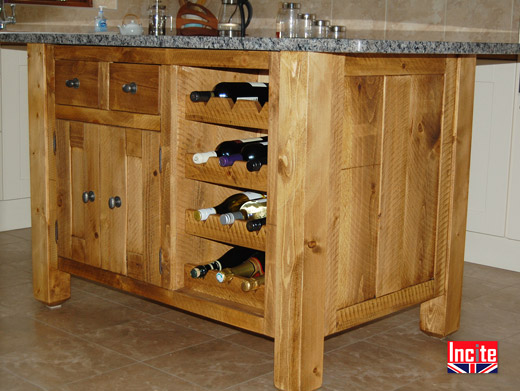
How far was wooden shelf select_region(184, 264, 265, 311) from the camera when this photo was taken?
196 centimetres

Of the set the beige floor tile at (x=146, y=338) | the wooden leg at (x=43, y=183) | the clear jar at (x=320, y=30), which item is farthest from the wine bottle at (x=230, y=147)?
the clear jar at (x=320, y=30)

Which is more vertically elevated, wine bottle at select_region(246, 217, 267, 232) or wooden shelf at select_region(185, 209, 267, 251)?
wine bottle at select_region(246, 217, 267, 232)

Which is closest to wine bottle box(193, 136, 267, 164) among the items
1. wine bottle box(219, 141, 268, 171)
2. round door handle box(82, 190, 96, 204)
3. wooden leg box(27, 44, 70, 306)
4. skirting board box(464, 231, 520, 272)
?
wine bottle box(219, 141, 268, 171)

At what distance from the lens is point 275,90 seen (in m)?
1.80

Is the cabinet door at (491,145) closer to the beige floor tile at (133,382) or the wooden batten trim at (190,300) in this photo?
the wooden batten trim at (190,300)

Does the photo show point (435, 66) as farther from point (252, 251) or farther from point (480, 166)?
point (480, 166)

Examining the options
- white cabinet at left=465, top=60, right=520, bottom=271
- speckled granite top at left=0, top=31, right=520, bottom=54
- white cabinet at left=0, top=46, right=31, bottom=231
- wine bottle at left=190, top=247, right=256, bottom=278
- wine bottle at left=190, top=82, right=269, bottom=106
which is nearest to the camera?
speckled granite top at left=0, top=31, right=520, bottom=54

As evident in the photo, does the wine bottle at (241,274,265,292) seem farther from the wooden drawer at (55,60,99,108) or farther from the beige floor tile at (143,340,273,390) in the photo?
the wooden drawer at (55,60,99,108)

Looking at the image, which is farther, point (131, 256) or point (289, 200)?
point (131, 256)

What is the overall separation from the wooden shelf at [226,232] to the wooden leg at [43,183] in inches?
25.0

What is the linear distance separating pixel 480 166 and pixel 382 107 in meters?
1.39

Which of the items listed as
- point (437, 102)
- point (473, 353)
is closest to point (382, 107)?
A: point (437, 102)

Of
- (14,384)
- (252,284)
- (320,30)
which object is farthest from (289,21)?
(14,384)

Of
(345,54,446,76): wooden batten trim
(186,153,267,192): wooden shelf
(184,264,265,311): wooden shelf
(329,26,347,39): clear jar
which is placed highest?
(329,26,347,39): clear jar
